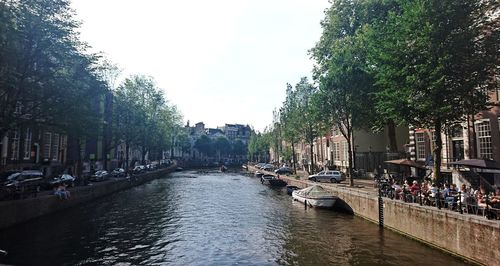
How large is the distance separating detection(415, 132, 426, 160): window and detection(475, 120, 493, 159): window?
8.76 meters

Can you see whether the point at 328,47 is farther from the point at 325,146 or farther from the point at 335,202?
the point at 325,146

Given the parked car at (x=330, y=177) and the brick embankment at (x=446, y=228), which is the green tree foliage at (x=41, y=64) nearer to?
the brick embankment at (x=446, y=228)

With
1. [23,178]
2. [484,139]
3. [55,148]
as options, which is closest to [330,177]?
[484,139]

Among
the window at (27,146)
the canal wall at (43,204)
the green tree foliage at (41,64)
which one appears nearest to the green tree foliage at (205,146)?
the canal wall at (43,204)

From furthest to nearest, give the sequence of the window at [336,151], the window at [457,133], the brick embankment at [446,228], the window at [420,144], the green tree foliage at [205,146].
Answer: the green tree foliage at [205,146], the window at [336,151], the window at [420,144], the window at [457,133], the brick embankment at [446,228]

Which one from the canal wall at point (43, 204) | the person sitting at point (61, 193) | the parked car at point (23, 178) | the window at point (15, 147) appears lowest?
the canal wall at point (43, 204)

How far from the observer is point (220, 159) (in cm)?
18238

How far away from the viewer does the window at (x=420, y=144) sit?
4009 centimetres

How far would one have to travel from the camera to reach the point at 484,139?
30859 mm

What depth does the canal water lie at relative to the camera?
1889 cm

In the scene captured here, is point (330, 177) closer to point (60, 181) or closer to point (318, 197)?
point (318, 197)

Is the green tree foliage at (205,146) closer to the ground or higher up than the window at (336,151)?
higher up

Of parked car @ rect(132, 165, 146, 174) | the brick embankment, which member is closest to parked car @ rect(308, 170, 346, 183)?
the brick embankment

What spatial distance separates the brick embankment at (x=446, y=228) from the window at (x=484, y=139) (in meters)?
11.0
